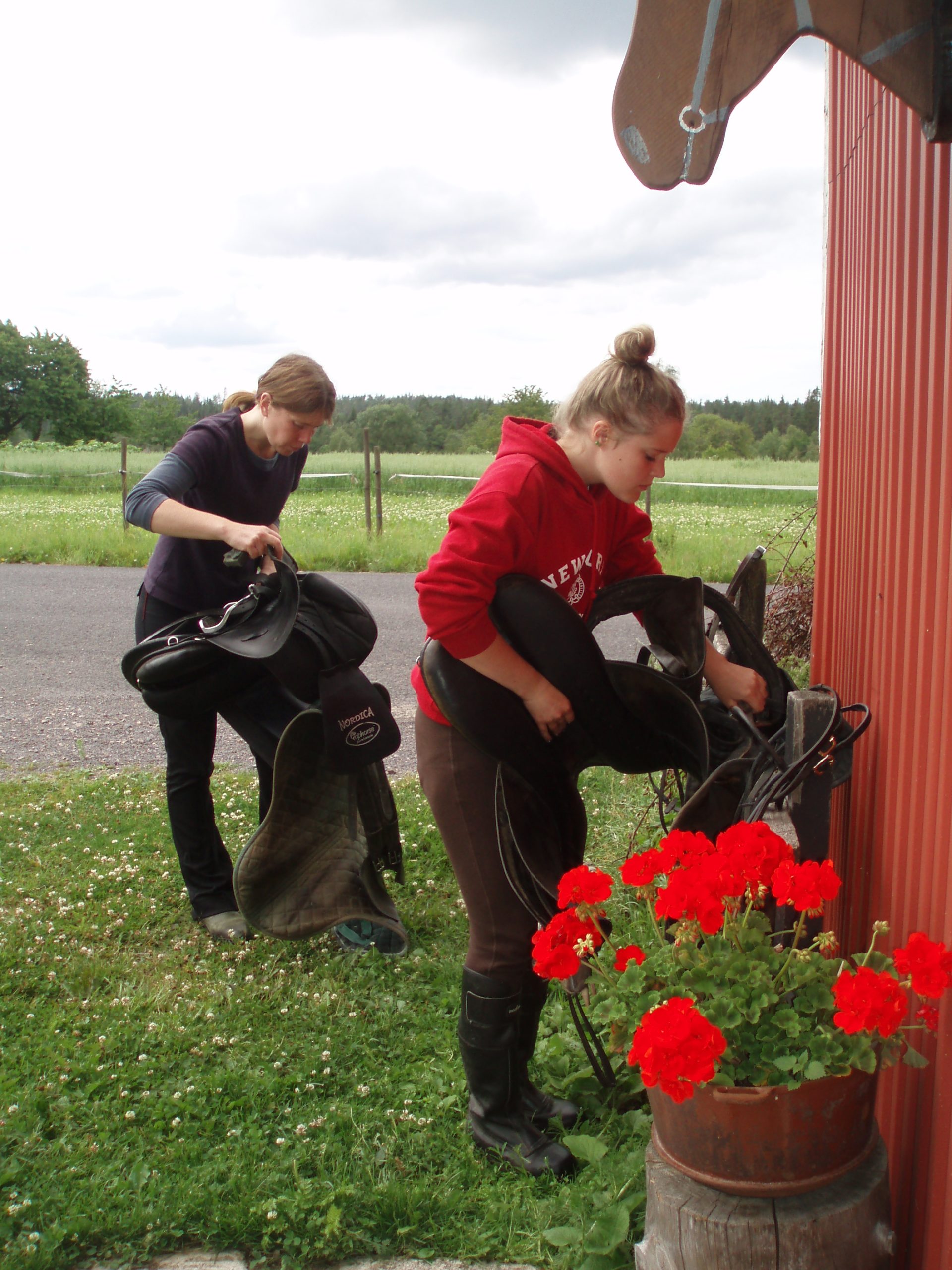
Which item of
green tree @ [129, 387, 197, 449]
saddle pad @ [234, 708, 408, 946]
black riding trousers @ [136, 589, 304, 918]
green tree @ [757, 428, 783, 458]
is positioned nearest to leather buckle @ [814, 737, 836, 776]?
saddle pad @ [234, 708, 408, 946]

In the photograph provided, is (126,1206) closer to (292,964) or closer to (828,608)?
(292,964)

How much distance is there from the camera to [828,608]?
3.15 m

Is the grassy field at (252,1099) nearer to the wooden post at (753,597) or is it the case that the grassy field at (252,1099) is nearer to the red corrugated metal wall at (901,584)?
the red corrugated metal wall at (901,584)

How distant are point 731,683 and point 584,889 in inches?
A: 28.3

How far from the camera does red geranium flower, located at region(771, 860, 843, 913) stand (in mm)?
1622

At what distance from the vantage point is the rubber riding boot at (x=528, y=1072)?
2.41 meters

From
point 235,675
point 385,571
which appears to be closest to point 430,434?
point 385,571

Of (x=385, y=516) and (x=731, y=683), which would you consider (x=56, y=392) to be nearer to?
(x=385, y=516)

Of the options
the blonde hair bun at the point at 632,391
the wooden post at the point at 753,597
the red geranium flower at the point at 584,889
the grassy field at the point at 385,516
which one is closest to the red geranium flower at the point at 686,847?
the red geranium flower at the point at 584,889

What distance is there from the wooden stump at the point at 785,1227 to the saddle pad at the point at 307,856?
1811mm

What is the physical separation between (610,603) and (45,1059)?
2.06 meters

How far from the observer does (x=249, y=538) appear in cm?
324

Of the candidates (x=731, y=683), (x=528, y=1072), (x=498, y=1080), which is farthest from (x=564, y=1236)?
(x=731, y=683)

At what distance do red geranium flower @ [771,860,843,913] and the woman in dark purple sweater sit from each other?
207 cm
